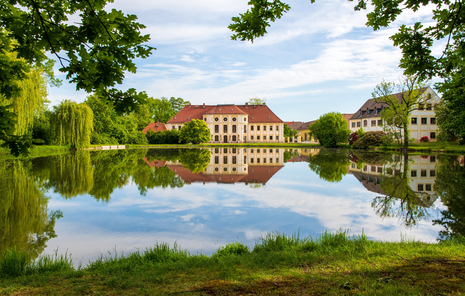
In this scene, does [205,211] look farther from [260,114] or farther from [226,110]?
[260,114]

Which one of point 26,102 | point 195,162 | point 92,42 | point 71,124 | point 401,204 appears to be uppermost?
point 26,102

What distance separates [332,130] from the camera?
50.8 m

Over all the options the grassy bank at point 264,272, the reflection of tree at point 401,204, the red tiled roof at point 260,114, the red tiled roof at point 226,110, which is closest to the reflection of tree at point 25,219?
the grassy bank at point 264,272

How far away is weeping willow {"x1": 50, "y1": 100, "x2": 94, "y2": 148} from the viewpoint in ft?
104

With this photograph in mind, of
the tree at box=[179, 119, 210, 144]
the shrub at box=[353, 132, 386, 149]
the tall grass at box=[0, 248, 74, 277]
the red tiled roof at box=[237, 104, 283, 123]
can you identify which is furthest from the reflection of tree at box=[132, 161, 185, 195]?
the red tiled roof at box=[237, 104, 283, 123]

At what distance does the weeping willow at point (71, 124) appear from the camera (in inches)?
1246

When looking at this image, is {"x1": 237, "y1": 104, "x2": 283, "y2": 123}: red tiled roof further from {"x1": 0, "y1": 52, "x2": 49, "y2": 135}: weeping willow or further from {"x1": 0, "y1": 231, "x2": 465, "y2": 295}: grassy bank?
{"x1": 0, "y1": 231, "x2": 465, "y2": 295}: grassy bank

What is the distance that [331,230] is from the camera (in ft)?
20.8

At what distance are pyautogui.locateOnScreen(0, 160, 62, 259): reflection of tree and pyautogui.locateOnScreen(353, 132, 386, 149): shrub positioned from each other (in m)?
40.3

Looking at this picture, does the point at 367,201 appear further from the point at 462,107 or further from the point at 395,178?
the point at 462,107

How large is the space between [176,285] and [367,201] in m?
7.39

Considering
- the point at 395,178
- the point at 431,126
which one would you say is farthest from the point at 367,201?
the point at 431,126

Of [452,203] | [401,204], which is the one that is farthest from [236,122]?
[452,203]

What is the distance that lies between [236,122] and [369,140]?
127ft
